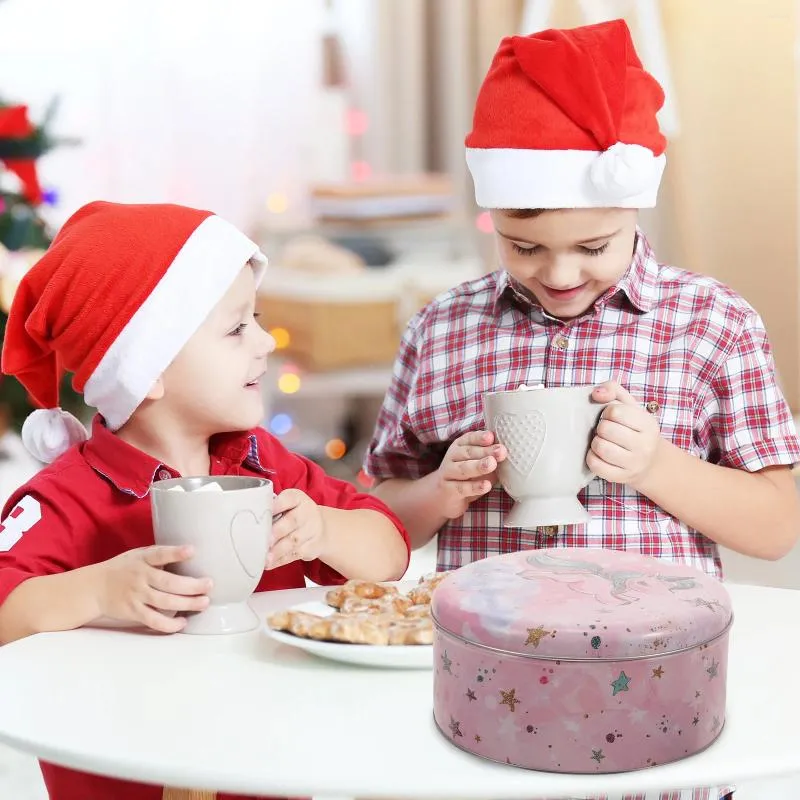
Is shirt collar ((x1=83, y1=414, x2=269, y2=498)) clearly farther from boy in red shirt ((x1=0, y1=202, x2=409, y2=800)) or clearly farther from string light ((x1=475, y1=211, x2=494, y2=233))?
string light ((x1=475, y1=211, x2=494, y2=233))

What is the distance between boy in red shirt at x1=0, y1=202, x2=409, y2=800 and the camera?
1038 millimetres

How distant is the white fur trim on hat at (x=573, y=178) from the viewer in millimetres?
1108

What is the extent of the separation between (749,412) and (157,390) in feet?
1.92

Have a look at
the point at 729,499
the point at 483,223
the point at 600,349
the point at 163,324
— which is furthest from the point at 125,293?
the point at 483,223

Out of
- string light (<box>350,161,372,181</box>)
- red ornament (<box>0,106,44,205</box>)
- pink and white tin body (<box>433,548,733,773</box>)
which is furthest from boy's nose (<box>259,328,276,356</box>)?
string light (<box>350,161,372,181</box>)

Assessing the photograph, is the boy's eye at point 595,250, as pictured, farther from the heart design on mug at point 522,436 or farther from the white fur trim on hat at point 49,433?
the white fur trim on hat at point 49,433

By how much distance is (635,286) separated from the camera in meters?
1.23

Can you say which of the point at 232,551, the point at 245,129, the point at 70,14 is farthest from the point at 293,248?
the point at 232,551

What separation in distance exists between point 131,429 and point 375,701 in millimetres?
491

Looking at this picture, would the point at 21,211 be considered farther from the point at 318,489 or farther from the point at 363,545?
the point at 363,545

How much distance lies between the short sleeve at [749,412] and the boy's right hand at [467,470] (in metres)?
0.24

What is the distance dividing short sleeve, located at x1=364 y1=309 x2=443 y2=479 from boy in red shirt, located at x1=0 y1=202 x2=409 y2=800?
19cm

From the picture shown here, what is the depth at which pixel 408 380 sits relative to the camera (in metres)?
1.39

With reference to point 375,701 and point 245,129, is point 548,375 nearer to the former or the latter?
point 375,701
